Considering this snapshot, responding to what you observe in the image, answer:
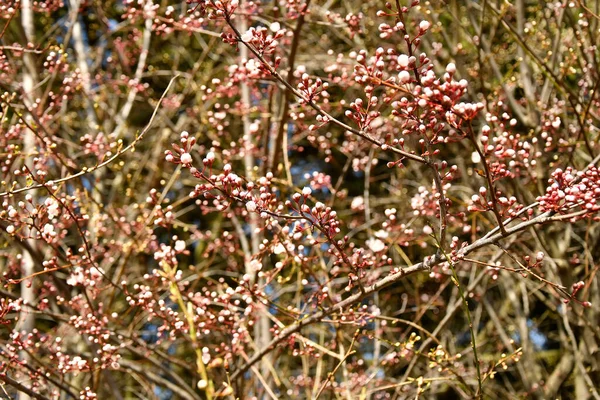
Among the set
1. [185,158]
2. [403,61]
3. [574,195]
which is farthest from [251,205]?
[574,195]

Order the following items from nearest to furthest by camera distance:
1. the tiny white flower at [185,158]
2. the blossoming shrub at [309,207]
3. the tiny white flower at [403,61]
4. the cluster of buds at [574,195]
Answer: the tiny white flower at [403,61], the cluster of buds at [574,195], the tiny white flower at [185,158], the blossoming shrub at [309,207]

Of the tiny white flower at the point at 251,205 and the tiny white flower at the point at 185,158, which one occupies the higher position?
the tiny white flower at the point at 185,158

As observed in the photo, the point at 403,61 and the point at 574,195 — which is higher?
the point at 403,61

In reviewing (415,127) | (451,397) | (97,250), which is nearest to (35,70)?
(97,250)

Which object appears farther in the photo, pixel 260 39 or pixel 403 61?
pixel 260 39

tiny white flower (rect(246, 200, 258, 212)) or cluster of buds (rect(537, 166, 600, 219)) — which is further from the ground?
tiny white flower (rect(246, 200, 258, 212))

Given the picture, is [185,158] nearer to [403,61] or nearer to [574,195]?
[403,61]

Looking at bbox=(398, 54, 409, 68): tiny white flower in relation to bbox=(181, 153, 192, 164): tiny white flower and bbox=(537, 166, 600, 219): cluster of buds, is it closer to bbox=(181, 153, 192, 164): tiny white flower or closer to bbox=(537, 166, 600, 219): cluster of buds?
bbox=(537, 166, 600, 219): cluster of buds

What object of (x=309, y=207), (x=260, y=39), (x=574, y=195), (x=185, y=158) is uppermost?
(x=260, y=39)

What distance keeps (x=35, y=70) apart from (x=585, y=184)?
4954 mm

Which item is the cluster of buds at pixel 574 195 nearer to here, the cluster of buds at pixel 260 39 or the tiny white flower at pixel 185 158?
the cluster of buds at pixel 260 39

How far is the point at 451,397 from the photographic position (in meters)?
9.06

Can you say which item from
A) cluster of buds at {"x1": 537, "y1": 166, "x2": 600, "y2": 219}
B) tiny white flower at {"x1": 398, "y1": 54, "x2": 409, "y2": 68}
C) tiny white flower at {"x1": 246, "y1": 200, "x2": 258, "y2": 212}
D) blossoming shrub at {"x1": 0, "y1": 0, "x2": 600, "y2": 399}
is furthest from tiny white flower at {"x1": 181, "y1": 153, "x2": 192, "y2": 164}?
cluster of buds at {"x1": 537, "y1": 166, "x2": 600, "y2": 219}

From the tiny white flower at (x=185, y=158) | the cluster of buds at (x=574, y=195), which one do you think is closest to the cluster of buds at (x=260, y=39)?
the tiny white flower at (x=185, y=158)
